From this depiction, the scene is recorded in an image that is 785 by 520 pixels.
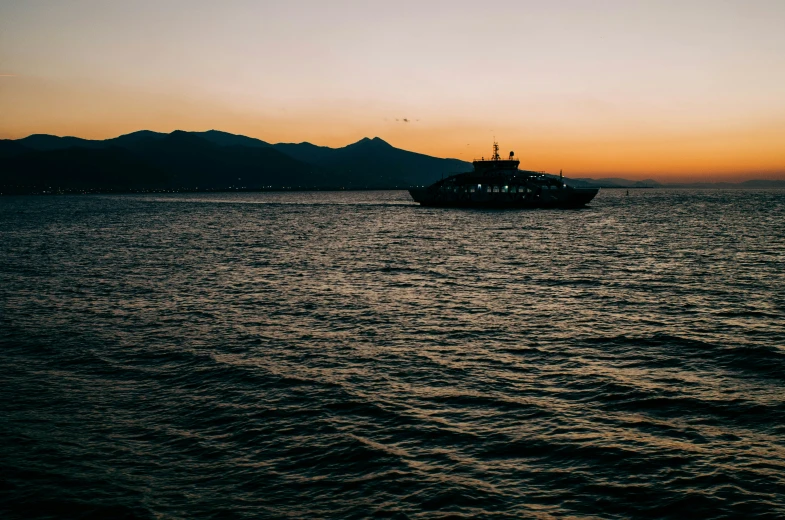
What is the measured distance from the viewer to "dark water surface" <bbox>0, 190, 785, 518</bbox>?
13.8 m

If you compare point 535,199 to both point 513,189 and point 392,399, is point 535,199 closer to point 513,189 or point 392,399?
point 513,189

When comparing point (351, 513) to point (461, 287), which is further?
point (461, 287)

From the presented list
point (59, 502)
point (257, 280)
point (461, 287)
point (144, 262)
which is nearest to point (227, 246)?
point (144, 262)

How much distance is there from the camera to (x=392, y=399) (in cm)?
2002

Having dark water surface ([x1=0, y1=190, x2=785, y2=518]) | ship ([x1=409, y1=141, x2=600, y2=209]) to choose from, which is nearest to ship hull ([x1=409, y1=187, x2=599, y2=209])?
ship ([x1=409, y1=141, x2=600, y2=209])

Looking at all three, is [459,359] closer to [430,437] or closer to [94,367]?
[430,437]

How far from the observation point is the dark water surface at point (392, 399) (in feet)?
45.4

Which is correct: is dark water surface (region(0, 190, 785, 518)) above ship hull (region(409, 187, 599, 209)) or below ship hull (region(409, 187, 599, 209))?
below

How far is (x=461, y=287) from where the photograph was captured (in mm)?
44625

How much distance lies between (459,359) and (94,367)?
14972mm

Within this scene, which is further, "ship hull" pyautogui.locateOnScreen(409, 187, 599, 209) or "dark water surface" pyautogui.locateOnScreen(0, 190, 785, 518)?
"ship hull" pyautogui.locateOnScreen(409, 187, 599, 209)

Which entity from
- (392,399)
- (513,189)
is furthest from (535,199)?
(392,399)

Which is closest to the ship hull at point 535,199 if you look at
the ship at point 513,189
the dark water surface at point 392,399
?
the ship at point 513,189

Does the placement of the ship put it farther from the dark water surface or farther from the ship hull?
the dark water surface
